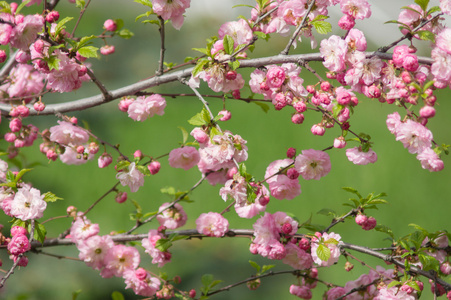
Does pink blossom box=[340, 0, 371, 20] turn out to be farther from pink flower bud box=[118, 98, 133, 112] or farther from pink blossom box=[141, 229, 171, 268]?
pink blossom box=[141, 229, 171, 268]

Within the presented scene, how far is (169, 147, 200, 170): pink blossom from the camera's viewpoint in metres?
2.02

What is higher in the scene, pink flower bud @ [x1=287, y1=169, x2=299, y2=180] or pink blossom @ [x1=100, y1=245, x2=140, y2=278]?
pink flower bud @ [x1=287, y1=169, x2=299, y2=180]

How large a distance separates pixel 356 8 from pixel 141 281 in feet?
4.03

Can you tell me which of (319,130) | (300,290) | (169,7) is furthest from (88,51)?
(300,290)

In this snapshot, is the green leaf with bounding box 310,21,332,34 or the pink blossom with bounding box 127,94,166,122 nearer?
the green leaf with bounding box 310,21,332,34

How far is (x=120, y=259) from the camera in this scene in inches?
86.4

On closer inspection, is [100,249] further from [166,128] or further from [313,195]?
[166,128]

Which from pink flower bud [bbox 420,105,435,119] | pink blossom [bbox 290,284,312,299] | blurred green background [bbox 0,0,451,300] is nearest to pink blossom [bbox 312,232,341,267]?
pink blossom [bbox 290,284,312,299]

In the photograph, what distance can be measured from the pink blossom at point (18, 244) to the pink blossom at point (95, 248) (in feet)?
1.63

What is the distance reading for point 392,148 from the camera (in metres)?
4.93

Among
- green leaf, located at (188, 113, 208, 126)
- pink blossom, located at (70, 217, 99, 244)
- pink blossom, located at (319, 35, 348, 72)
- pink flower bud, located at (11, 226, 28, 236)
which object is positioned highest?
pink blossom, located at (319, 35, 348, 72)

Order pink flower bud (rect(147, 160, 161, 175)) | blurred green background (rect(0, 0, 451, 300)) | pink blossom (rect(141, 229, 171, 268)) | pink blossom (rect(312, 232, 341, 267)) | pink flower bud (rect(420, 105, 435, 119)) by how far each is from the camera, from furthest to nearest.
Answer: blurred green background (rect(0, 0, 451, 300)) < pink blossom (rect(141, 229, 171, 268)) < pink flower bud (rect(147, 160, 161, 175)) < pink blossom (rect(312, 232, 341, 267)) < pink flower bud (rect(420, 105, 435, 119))

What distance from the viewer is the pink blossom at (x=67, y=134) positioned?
6.53 feet

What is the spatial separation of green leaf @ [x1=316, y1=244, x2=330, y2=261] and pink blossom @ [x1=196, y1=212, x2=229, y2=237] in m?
0.39
